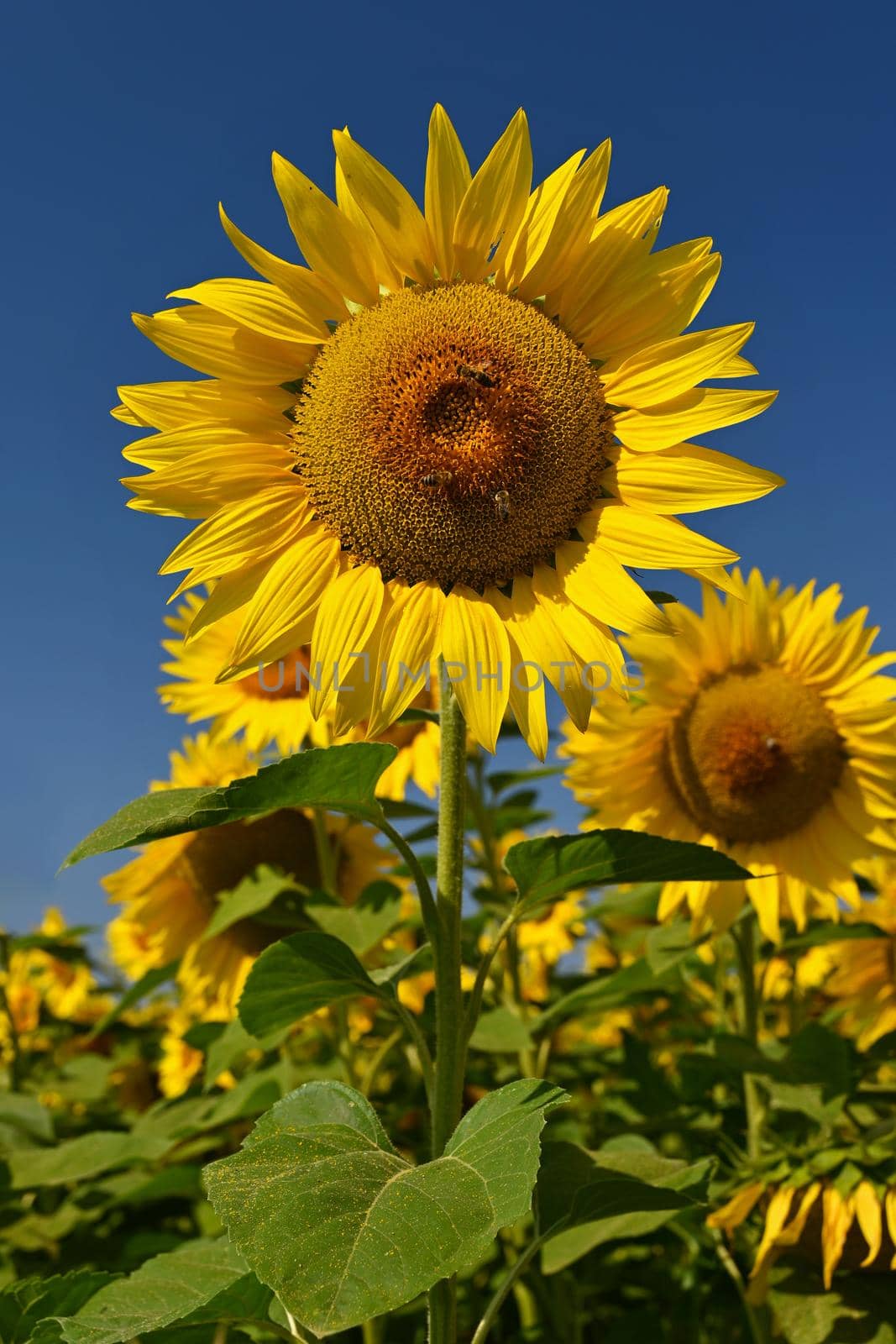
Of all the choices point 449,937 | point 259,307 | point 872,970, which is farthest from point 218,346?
point 872,970

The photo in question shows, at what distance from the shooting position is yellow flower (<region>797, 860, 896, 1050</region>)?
4.14 m

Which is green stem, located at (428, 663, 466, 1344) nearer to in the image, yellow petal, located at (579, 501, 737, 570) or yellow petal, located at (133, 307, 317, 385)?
yellow petal, located at (579, 501, 737, 570)

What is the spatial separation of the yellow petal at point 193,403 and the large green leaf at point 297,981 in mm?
1011

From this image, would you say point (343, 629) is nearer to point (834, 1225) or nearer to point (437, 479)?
point (437, 479)

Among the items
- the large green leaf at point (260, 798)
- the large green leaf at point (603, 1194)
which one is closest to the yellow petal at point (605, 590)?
the large green leaf at point (260, 798)

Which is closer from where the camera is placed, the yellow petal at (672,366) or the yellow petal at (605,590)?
the yellow petal at (605,590)

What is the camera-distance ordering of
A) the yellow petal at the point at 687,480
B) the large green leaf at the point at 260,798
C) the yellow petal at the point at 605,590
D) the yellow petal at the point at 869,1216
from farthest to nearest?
1. the yellow petal at the point at 869,1216
2. the yellow petal at the point at 687,480
3. the yellow petal at the point at 605,590
4. the large green leaf at the point at 260,798

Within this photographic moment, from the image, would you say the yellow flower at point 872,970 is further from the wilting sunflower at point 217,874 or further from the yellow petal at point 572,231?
the yellow petal at point 572,231

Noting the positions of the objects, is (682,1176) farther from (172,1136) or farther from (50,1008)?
(50,1008)

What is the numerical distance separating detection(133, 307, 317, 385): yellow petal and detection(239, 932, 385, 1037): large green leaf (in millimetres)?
1097

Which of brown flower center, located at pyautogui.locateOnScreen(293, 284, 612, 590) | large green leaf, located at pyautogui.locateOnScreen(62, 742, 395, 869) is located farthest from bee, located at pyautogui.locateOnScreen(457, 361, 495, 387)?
large green leaf, located at pyautogui.locateOnScreen(62, 742, 395, 869)

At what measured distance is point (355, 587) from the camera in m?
2.17

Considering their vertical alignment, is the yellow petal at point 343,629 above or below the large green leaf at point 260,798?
above

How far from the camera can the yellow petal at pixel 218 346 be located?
2195 millimetres
